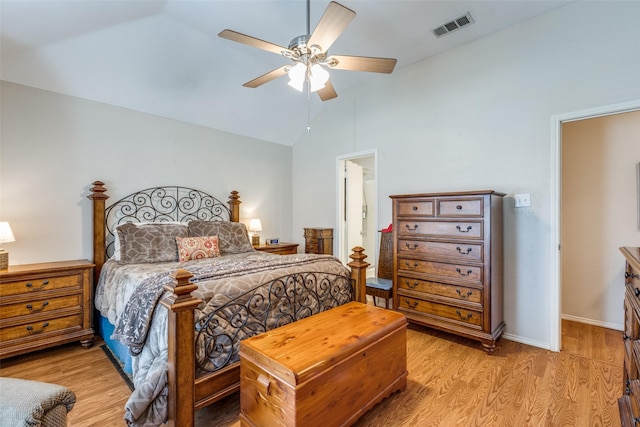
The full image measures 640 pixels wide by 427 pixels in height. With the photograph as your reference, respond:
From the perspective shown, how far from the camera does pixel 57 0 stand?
211cm

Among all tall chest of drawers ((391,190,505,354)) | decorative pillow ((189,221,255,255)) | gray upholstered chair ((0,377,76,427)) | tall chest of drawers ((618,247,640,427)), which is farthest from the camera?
decorative pillow ((189,221,255,255))

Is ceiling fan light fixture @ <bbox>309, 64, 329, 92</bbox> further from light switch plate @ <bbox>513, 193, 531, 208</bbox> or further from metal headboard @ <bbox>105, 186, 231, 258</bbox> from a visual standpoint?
metal headboard @ <bbox>105, 186, 231, 258</bbox>

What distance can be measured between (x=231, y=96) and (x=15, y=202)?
2.49 m

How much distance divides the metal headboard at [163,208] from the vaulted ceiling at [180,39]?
982mm

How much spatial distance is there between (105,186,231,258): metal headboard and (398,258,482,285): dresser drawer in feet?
8.51

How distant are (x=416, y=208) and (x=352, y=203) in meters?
1.80

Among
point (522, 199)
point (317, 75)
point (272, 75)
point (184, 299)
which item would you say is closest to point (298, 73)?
point (317, 75)

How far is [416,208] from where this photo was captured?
2.95 metres

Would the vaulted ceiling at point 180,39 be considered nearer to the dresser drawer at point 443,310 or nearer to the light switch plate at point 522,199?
the light switch plate at point 522,199

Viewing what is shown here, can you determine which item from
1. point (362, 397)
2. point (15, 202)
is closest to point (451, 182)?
point (362, 397)

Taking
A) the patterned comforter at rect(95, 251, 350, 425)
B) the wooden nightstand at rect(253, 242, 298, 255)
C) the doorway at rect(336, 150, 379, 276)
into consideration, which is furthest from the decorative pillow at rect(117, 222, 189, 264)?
the doorway at rect(336, 150, 379, 276)

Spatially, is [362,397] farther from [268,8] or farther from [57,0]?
[57,0]

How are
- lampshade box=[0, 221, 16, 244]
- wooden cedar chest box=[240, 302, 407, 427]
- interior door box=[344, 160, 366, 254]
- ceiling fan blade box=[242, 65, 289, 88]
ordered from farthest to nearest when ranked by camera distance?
interior door box=[344, 160, 366, 254]
lampshade box=[0, 221, 16, 244]
ceiling fan blade box=[242, 65, 289, 88]
wooden cedar chest box=[240, 302, 407, 427]

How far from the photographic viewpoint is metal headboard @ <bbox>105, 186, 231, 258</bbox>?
10.7ft
